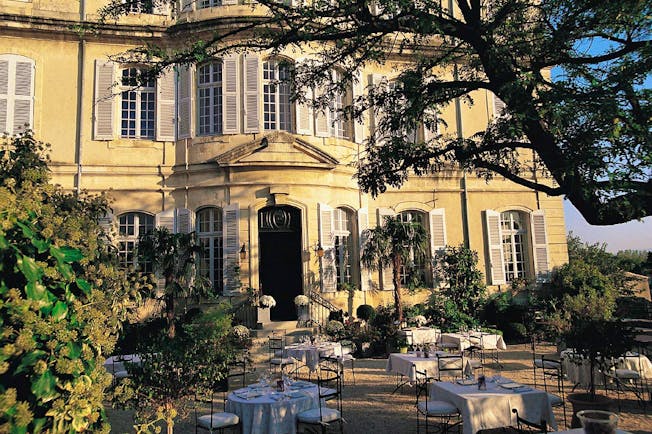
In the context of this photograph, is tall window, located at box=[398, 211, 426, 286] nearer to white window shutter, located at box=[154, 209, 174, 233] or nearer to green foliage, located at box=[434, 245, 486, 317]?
green foliage, located at box=[434, 245, 486, 317]

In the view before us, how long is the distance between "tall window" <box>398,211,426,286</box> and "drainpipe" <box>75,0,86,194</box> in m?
9.21

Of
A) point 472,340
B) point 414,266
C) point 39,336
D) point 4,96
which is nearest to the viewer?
point 39,336

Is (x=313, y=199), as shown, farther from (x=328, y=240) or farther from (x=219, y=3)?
(x=219, y=3)

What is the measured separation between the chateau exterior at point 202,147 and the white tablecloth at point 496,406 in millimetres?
Result: 7194

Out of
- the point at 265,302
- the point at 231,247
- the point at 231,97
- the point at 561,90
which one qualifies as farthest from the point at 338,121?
the point at 561,90

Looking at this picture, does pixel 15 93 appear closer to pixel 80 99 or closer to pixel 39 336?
pixel 80 99

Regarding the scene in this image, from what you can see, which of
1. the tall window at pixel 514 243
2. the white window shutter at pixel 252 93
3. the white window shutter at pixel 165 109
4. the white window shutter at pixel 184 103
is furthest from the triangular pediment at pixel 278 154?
the tall window at pixel 514 243

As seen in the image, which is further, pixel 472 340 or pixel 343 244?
pixel 343 244

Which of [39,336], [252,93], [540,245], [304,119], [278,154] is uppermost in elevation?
[252,93]

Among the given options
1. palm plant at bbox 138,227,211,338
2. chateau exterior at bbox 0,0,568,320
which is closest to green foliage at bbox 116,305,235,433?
palm plant at bbox 138,227,211,338

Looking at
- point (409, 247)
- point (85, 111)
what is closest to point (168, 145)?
point (85, 111)

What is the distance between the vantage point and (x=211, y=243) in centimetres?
1265

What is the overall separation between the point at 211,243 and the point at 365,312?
4541 mm

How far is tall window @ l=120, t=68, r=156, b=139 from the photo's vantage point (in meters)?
13.1
